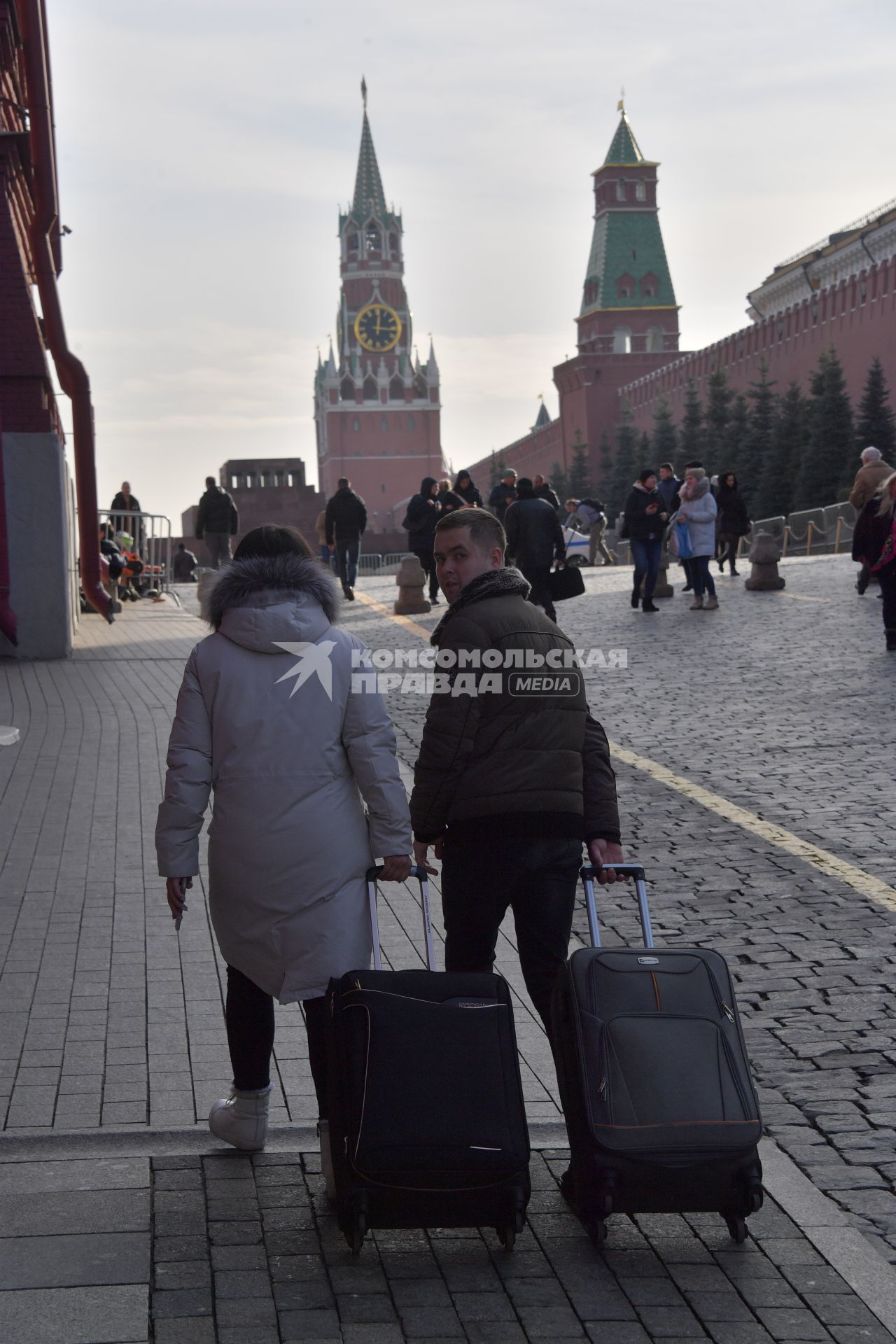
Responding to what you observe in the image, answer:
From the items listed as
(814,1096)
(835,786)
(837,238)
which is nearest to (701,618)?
(835,786)

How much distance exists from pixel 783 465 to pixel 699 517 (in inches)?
1351

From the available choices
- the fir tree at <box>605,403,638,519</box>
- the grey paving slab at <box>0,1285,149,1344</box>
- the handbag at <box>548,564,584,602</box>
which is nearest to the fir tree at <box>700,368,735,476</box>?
the fir tree at <box>605,403,638,519</box>

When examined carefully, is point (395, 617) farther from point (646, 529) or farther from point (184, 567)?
point (184, 567)

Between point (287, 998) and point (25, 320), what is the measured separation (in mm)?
12585

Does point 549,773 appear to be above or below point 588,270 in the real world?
below

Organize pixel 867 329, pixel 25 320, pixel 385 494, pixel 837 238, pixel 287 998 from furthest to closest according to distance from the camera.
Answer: pixel 385 494 < pixel 837 238 < pixel 867 329 < pixel 25 320 < pixel 287 998

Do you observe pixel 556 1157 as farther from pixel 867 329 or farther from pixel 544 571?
pixel 867 329

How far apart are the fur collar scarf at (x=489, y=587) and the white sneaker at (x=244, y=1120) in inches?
46.3

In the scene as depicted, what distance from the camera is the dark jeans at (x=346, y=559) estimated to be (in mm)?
22703

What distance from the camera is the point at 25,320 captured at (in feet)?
49.7

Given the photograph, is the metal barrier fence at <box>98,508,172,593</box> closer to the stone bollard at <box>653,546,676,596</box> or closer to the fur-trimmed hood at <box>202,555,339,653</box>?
the stone bollard at <box>653,546,676,596</box>

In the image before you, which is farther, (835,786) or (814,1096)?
(835,786)

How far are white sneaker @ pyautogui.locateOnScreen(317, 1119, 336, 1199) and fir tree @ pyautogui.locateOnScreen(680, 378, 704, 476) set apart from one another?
192ft

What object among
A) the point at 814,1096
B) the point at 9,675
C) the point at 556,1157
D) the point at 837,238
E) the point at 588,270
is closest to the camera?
the point at 556,1157
